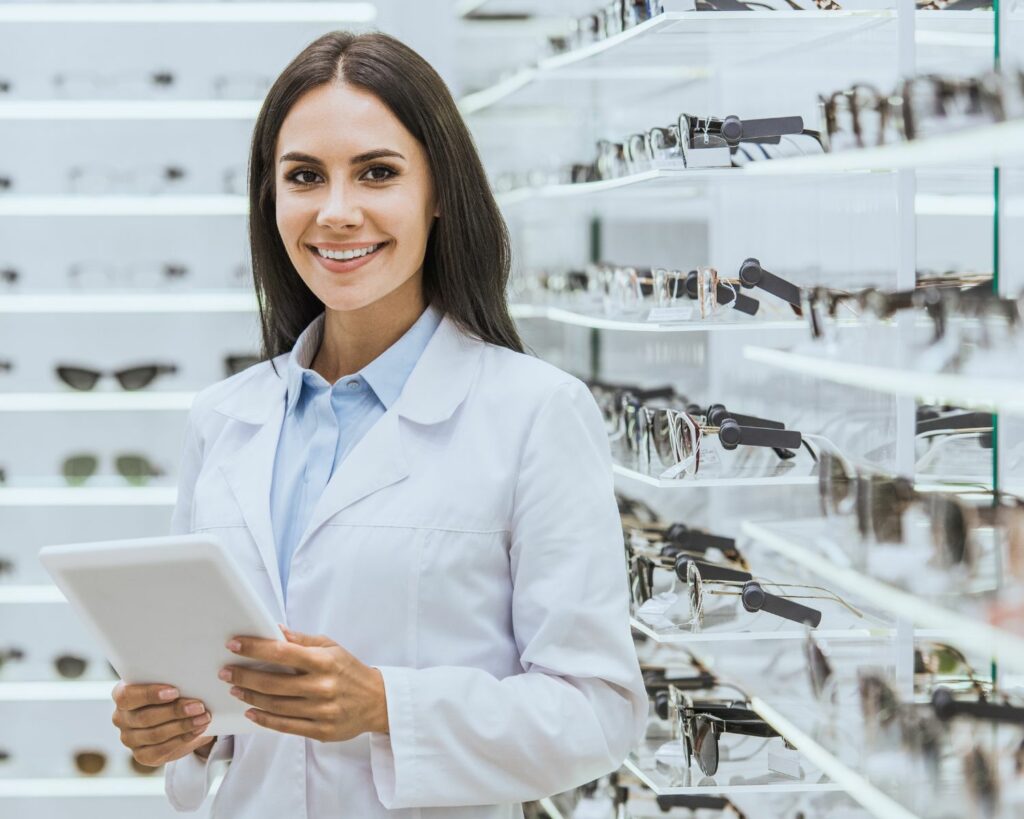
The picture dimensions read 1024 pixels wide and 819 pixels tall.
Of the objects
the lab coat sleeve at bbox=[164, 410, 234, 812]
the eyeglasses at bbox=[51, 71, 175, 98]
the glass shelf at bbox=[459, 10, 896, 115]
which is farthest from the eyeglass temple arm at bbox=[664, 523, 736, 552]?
the eyeglasses at bbox=[51, 71, 175, 98]

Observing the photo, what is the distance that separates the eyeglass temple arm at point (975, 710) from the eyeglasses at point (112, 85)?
392cm

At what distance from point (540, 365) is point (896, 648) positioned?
2.57 feet

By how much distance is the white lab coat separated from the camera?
1.63m

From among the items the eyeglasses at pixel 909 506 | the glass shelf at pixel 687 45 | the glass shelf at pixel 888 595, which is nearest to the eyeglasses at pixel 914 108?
the glass shelf at pixel 687 45

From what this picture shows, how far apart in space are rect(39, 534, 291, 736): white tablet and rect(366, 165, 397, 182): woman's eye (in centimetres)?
56

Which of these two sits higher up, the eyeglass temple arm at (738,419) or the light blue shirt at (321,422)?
the light blue shirt at (321,422)

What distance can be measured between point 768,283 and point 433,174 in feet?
2.95

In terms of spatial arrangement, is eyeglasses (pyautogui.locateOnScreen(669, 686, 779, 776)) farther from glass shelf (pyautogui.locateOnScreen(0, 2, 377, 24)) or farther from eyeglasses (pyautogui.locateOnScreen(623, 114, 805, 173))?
glass shelf (pyautogui.locateOnScreen(0, 2, 377, 24))

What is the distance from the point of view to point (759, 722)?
8.54ft

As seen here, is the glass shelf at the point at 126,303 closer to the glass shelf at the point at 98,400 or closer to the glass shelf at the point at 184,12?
the glass shelf at the point at 98,400

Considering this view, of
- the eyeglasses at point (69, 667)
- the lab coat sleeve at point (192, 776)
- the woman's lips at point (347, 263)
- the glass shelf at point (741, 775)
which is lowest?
the eyeglasses at point (69, 667)

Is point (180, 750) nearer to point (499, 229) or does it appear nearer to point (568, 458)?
point (568, 458)

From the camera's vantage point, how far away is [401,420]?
1.81 metres

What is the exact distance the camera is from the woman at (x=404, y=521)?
1627 mm
